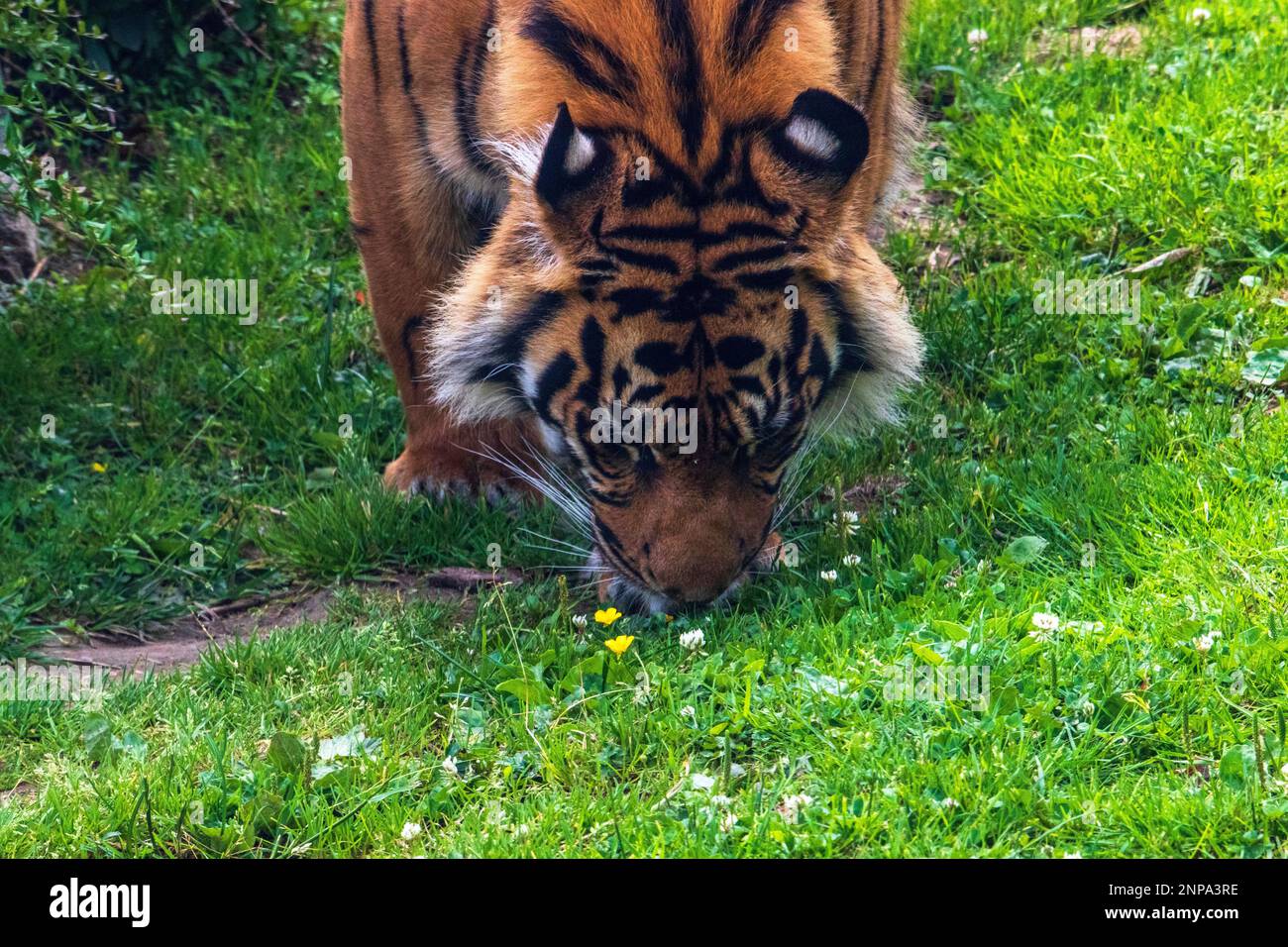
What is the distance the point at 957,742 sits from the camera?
3.40 meters

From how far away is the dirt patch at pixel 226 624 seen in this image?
479cm

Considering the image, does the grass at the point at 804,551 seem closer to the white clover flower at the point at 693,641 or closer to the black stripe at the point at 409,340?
the white clover flower at the point at 693,641

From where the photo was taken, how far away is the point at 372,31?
16.3 feet

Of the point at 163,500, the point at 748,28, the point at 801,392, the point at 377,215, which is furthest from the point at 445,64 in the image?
the point at 163,500

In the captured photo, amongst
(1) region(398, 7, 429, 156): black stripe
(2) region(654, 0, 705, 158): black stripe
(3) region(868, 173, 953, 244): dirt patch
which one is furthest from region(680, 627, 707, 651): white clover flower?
(3) region(868, 173, 953, 244): dirt patch

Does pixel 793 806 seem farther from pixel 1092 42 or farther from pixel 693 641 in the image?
pixel 1092 42

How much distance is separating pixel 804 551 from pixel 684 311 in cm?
103

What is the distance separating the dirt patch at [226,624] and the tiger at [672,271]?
69cm

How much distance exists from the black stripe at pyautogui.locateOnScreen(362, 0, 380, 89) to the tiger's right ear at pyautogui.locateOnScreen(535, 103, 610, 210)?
130 cm

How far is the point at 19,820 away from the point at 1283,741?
3.03 m

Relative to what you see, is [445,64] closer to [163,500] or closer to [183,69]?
[163,500]

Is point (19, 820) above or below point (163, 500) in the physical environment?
below

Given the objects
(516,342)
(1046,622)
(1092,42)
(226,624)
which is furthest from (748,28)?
(1092,42)
